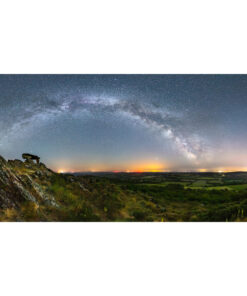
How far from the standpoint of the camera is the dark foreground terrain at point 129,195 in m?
5.61

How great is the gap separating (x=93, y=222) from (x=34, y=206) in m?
1.50

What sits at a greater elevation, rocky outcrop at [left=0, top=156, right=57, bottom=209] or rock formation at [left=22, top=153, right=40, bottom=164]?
rock formation at [left=22, top=153, right=40, bottom=164]

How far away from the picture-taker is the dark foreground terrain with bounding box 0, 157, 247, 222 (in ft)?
18.4

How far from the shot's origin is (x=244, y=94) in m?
5.76

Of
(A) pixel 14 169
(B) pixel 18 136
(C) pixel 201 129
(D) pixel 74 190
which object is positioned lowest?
(D) pixel 74 190

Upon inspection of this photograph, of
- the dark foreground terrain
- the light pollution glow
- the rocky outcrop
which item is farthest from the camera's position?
the light pollution glow

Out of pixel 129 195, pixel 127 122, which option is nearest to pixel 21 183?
pixel 129 195

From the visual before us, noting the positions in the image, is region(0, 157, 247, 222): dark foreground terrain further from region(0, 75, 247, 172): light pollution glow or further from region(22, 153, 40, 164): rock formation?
region(0, 75, 247, 172): light pollution glow

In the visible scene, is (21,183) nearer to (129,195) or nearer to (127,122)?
(129,195)

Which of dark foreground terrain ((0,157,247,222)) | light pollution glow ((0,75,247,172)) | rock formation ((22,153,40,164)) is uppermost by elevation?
light pollution glow ((0,75,247,172))

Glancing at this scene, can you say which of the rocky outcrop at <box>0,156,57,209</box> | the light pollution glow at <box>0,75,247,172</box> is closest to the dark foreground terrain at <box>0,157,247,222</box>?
the rocky outcrop at <box>0,156,57,209</box>

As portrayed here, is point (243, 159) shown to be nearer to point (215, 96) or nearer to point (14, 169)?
point (215, 96)

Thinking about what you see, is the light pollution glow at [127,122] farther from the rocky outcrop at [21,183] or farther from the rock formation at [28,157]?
the rocky outcrop at [21,183]

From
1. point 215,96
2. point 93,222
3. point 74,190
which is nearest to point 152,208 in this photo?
point 93,222
